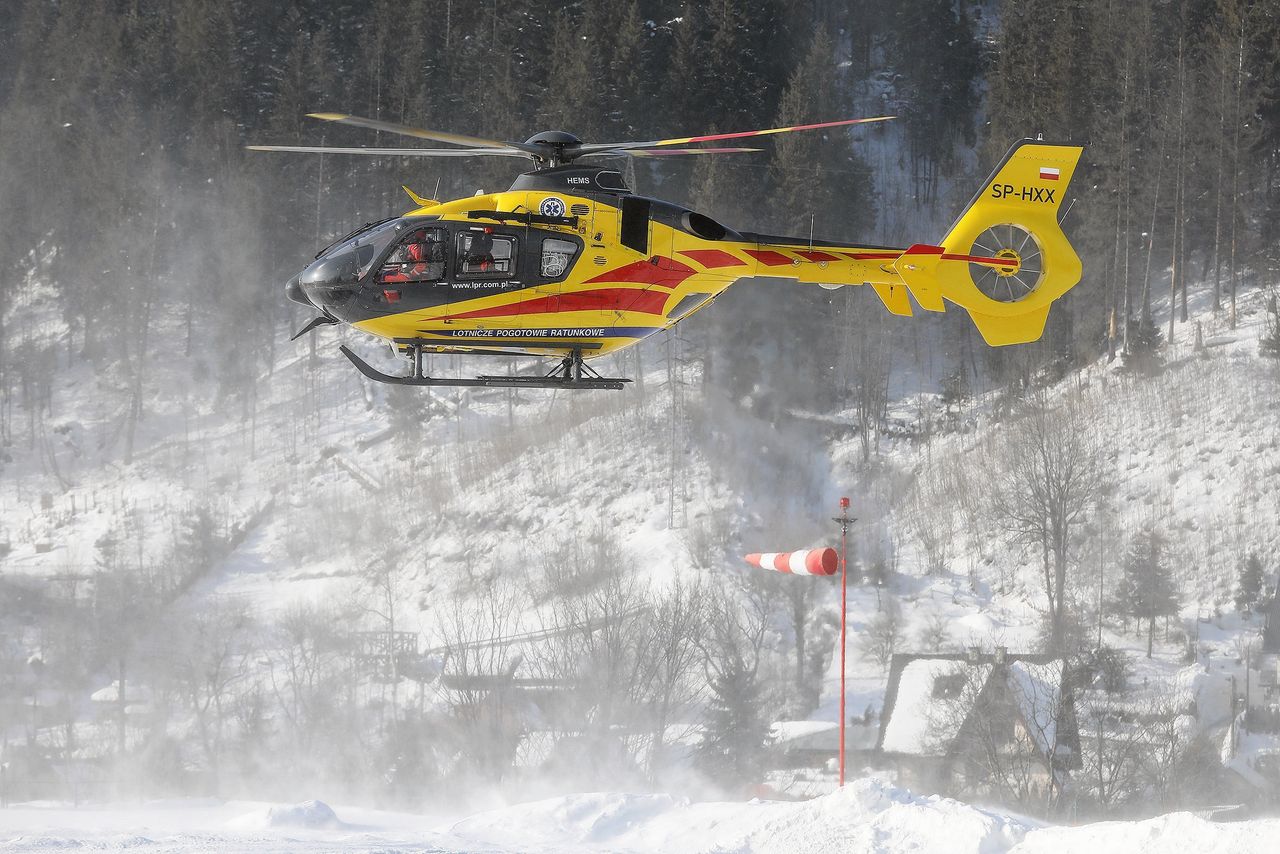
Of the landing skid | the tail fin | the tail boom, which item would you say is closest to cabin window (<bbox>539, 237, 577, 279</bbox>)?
the landing skid

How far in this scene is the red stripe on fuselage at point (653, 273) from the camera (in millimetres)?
12781

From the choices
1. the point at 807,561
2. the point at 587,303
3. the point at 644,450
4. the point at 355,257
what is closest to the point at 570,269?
the point at 587,303

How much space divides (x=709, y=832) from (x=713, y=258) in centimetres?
589

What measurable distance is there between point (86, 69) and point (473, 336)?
129 ft

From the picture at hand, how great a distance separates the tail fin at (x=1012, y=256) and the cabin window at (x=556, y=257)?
321cm

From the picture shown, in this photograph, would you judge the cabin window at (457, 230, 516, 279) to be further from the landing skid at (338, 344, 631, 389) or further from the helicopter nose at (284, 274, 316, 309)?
the helicopter nose at (284, 274, 316, 309)

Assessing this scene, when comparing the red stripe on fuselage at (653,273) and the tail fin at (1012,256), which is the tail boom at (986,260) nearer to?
the tail fin at (1012,256)

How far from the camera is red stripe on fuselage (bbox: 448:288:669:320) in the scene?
41.4 feet

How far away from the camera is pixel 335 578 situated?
34688mm

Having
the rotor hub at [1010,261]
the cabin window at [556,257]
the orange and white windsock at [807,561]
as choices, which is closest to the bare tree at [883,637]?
the orange and white windsock at [807,561]

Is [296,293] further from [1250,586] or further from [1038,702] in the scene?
[1250,586]

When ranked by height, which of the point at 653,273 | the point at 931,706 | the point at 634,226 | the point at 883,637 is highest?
the point at 634,226

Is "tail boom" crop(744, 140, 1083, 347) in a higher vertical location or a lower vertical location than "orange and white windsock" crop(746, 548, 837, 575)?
higher

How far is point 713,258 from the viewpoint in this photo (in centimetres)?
1304
